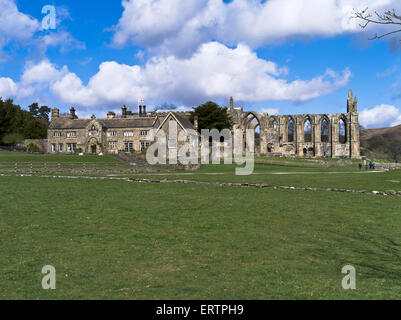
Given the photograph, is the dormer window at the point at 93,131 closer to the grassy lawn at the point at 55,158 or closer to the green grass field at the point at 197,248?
the grassy lawn at the point at 55,158

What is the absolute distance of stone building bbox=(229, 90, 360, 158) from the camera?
101 metres

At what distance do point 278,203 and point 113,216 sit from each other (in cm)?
854

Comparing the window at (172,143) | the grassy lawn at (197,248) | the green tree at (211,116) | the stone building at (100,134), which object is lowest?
the grassy lawn at (197,248)

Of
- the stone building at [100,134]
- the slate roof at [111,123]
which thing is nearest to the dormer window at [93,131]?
the stone building at [100,134]

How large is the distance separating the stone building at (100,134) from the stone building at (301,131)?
30.8 m

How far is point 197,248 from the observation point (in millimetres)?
10391

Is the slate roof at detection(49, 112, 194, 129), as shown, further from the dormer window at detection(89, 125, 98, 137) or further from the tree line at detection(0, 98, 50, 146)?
the tree line at detection(0, 98, 50, 146)

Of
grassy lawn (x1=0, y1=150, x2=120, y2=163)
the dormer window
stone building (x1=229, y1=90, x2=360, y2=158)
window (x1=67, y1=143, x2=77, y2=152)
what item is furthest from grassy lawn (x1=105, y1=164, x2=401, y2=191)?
stone building (x1=229, y1=90, x2=360, y2=158)

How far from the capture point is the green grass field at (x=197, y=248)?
24.6 feet

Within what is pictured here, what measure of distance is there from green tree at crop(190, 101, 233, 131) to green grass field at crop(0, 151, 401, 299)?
68140mm

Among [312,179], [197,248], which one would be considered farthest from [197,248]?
[312,179]

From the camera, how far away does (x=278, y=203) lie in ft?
61.4

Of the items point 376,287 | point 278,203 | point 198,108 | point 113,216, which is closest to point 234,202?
point 278,203

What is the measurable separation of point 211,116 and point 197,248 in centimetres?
7681
